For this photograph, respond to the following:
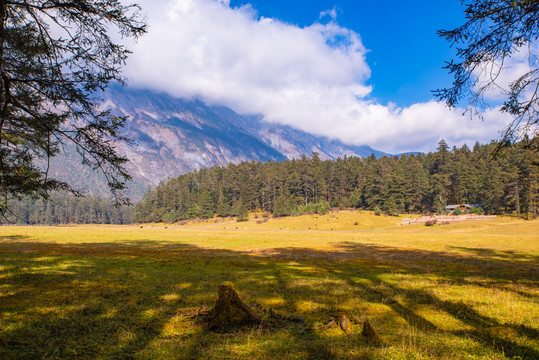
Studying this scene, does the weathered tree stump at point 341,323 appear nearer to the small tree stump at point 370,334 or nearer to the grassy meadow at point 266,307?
the grassy meadow at point 266,307

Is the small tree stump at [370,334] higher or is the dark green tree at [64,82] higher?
the dark green tree at [64,82]

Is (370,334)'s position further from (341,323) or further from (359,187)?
(359,187)

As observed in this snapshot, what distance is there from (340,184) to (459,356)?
431 ft

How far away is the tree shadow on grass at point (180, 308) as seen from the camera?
5.50 meters

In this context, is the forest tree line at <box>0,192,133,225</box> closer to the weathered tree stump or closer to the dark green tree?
the dark green tree

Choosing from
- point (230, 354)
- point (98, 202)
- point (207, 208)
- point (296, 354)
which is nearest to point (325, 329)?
point (296, 354)

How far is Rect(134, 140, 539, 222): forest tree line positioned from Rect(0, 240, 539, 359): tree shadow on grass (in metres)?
90.9

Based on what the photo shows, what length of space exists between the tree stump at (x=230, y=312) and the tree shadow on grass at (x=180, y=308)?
50 centimetres

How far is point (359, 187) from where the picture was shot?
12681 cm

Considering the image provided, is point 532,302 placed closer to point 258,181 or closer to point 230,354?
point 230,354

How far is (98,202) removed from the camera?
190 meters

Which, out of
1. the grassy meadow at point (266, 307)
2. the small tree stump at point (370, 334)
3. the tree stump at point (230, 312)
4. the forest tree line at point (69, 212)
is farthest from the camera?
the forest tree line at point (69, 212)

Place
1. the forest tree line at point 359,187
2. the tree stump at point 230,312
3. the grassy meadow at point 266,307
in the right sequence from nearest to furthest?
the grassy meadow at point 266,307 < the tree stump at point 230,312 < the forest tree line at point 359,187

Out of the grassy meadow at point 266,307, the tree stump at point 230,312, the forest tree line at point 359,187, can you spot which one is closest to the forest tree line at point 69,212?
the forest tree line at point 359,187
